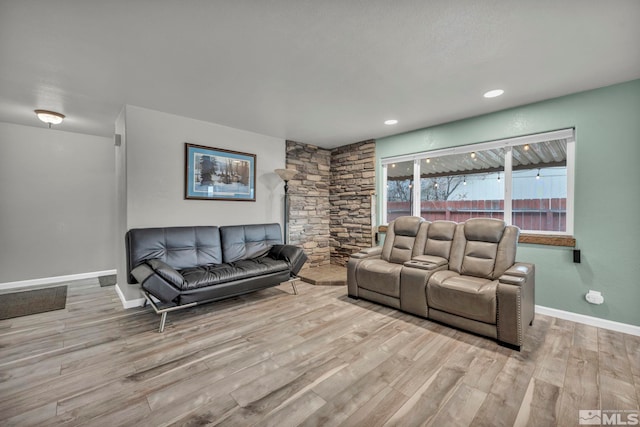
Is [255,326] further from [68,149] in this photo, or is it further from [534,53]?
[68,149]

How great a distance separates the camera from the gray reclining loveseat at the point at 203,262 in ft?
8.79

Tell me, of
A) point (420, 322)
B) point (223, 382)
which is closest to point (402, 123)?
point (420, 322)

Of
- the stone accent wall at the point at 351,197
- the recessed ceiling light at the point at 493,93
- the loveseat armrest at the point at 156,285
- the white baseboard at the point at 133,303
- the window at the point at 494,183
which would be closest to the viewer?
the loveseat armrest at the point at 156,285

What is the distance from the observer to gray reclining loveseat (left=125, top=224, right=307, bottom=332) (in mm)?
2678

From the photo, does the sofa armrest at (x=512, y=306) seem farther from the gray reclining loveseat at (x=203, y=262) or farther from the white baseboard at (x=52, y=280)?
the white baseboard at (x=52, y=280)

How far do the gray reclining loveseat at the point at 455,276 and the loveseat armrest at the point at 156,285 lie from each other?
212cm

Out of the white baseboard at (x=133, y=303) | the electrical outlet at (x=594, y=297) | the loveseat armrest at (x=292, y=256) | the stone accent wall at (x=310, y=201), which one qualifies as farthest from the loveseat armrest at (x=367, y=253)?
the white baseboard at (x=133, y=303)

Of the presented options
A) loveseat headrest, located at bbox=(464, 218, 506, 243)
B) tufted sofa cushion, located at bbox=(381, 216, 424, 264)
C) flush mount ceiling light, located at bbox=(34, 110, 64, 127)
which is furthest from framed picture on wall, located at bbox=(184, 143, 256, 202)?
loveseat headrest, located at bbox=(464, 218, 506, 243)

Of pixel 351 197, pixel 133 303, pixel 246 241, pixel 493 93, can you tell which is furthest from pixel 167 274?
pixel 493 93

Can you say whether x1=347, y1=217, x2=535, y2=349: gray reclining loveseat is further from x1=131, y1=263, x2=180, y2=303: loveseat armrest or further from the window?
x1=131, y1=263, x2=180, y2=303: loveseat armrest

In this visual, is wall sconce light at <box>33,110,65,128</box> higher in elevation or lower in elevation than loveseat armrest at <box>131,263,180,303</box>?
higher

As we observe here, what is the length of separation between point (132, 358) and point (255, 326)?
1044 millimetres

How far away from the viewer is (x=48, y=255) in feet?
14.1

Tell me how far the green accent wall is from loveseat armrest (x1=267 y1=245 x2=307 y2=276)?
9.18 ft
